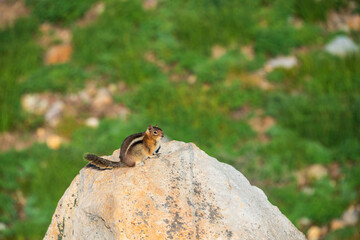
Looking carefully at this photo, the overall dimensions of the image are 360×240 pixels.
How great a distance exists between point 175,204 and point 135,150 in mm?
767

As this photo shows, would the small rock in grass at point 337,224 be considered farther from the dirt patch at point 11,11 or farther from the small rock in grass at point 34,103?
the dirt patch at point 11,11

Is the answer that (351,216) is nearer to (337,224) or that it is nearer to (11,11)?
(337,224)

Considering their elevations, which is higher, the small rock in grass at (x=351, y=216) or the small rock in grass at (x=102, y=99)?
the small rock in grass at (x=102, y=99)

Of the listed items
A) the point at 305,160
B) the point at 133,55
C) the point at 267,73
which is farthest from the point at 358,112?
the point at 133,55

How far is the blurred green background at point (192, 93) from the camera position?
820 centimetres

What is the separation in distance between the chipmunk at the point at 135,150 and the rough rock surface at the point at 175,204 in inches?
3.2

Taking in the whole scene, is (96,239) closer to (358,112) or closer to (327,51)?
(358,112)

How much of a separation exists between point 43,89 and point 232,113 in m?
3.91

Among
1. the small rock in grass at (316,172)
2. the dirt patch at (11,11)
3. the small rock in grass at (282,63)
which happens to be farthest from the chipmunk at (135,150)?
the dirt patch at (11,11)

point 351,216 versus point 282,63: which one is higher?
point 282,63

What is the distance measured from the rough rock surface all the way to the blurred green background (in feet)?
10.9

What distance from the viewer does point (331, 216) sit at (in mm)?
7445

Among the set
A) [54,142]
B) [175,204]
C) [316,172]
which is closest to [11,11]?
[54,142]

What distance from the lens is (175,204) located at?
383 centimetres
